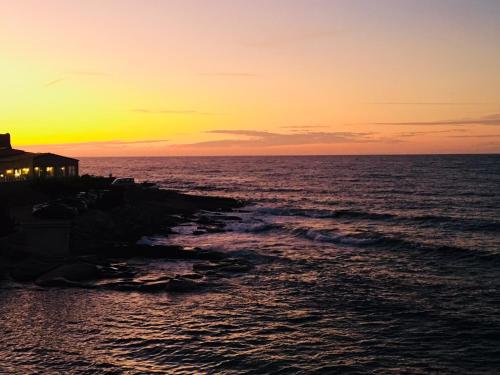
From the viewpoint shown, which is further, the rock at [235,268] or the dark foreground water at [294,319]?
the rock at [235,268]

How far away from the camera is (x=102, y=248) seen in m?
36.0

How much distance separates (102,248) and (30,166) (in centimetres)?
3244

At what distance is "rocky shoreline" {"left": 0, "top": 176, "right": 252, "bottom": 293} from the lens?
27.5 m

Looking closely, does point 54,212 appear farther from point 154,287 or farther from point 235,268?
point 154,287

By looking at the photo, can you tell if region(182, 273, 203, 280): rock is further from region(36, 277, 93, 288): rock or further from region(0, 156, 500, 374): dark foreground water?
region(36, 277, 93, 288): rock

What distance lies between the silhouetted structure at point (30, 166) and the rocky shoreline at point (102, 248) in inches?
206

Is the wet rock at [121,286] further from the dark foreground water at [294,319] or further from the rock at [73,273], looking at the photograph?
the rock at [73,273]

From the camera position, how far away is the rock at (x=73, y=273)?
27.0m

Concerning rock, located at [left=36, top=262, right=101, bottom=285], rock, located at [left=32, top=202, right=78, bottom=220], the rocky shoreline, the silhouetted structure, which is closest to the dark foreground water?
the rocky shoreline

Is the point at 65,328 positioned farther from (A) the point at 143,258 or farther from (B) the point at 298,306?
(A) the point at 143,258

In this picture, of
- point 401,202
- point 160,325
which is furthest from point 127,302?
point 401,202

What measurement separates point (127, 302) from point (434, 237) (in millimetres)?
30414

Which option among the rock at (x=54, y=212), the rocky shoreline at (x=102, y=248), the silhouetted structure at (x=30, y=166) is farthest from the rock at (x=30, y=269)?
the silhouetted structure at (x=30, y=166)

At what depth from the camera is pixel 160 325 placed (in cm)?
2112
